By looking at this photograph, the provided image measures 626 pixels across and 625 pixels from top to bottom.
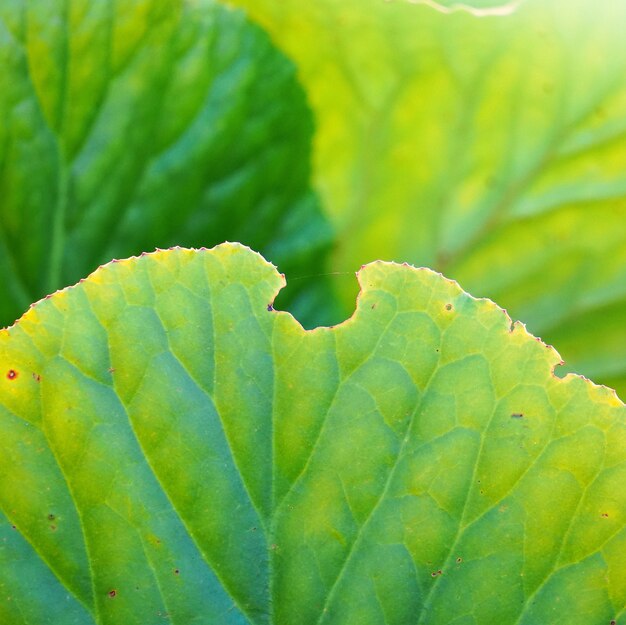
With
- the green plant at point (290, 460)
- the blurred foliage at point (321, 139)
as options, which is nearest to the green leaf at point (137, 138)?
the blurred foliage at point (321, 139)

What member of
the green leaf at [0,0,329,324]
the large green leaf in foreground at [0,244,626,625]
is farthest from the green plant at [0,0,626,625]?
the green leaf at [0,0,329,324]

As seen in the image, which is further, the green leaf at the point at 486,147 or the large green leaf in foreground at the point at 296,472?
the green leaf at the point at 486,147

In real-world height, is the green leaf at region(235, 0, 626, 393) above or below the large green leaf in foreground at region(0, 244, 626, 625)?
above

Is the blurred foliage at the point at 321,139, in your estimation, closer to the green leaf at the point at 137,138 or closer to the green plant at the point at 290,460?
the green leaf at the point at 137,138

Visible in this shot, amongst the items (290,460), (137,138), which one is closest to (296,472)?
(290,460)

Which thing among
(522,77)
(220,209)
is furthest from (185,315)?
(522,77)

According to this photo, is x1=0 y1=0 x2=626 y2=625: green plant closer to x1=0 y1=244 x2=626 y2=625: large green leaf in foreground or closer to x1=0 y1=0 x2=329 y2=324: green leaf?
x1=0 y1=244 x2=626 y2=625: large green leaf in foreground
